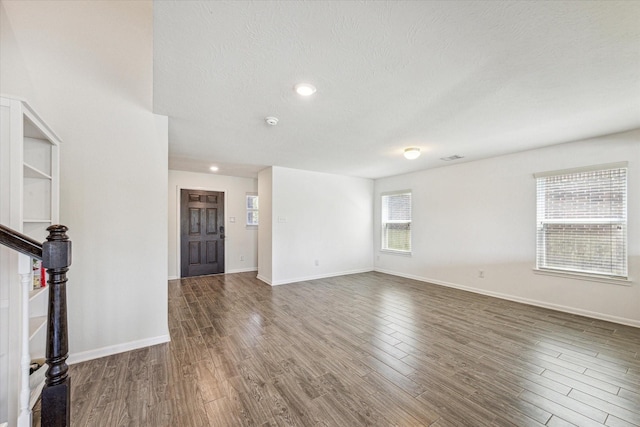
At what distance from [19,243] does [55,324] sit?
1.26ft

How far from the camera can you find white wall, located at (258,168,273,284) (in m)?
5.13

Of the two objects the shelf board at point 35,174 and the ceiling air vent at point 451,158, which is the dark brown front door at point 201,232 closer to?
the shelf board at point 35,174

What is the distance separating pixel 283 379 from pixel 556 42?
2.99 metres

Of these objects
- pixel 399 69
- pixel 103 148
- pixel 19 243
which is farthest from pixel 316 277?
pixel 19 243

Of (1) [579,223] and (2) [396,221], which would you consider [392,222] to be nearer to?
(2) [396,221]

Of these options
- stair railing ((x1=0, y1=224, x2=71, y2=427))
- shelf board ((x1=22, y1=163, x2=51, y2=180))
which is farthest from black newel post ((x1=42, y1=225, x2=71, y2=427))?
shelf board ((x1=22, y1=163, x2=51, y2=180))

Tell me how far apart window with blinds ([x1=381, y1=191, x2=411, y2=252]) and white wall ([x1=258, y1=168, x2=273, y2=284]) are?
2.85m

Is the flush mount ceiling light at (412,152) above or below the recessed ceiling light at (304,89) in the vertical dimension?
below

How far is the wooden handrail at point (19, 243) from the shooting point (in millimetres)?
1048

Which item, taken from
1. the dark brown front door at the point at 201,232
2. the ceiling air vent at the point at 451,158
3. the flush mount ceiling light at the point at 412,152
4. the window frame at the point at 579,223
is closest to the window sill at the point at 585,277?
the window frame at the point at 579,223

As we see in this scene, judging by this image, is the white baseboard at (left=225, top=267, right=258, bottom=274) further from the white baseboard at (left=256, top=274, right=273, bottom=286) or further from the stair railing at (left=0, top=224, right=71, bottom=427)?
the stair railing at (left=0, top=224, right=71, bottom=427)

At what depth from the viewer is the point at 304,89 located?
211 cm

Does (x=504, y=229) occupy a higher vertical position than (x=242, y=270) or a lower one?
higher

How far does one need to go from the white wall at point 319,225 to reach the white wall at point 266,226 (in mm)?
102
